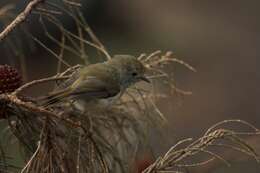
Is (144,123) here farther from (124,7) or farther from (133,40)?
(124,7)

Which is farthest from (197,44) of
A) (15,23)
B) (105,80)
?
(15,23)

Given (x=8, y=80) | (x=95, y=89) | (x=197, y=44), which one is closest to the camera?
(x=8, y=80)

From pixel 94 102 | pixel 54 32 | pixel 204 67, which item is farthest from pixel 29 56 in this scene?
pixel 94 102

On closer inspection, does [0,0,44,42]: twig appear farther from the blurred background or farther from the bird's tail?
the blurred background

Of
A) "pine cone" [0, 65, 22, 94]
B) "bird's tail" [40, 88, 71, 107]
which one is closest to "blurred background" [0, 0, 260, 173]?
"bird's tail" [40, 88, 71, 107]

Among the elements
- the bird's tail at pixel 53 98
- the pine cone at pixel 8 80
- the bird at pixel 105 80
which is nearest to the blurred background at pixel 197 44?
the bird at pixel 105 80

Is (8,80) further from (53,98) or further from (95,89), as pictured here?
(95,89)
